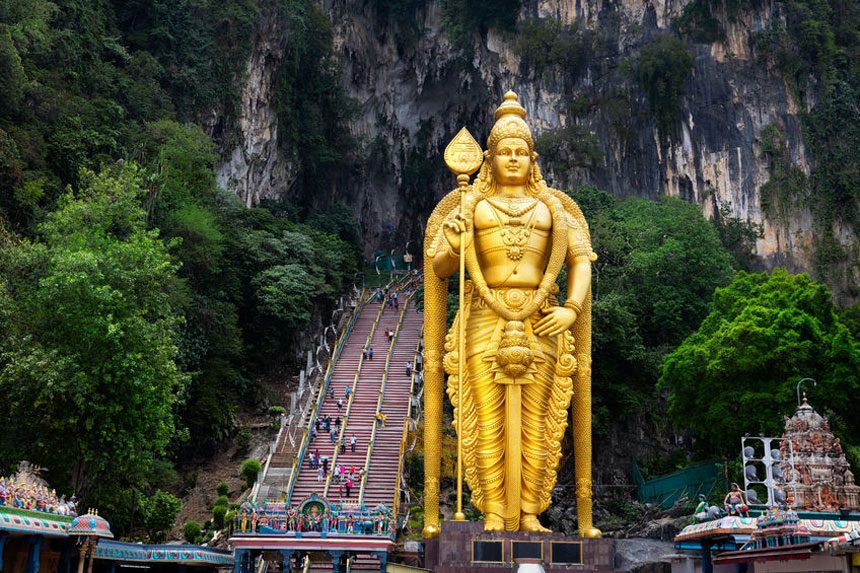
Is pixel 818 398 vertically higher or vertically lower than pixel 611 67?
lower

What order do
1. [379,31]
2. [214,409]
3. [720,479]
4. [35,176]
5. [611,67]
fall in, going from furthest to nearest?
[379,31] → [611,67] → [214,409] → [35,176] → [720,479]

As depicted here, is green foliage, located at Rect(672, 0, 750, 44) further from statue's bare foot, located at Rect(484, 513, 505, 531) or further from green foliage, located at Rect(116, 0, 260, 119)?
statue's bare foot, located at Rect(484, 513, 505, 531)

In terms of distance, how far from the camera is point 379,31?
121 feet

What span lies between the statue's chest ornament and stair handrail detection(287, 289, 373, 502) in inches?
282

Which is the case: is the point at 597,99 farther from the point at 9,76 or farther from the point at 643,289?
the point at 9,76

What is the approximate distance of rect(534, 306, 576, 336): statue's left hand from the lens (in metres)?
11.2

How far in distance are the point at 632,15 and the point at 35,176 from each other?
20069mm

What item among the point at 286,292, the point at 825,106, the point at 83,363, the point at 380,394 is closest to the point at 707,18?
the point at 825,106

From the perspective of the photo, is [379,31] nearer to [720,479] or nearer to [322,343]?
[322,343]

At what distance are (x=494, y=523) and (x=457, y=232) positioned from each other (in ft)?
11.0

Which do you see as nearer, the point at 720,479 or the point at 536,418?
the point at 536,418

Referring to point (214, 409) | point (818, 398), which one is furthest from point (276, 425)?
point (818, 398)

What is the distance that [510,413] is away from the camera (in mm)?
11109

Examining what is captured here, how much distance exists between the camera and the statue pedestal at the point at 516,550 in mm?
10367
